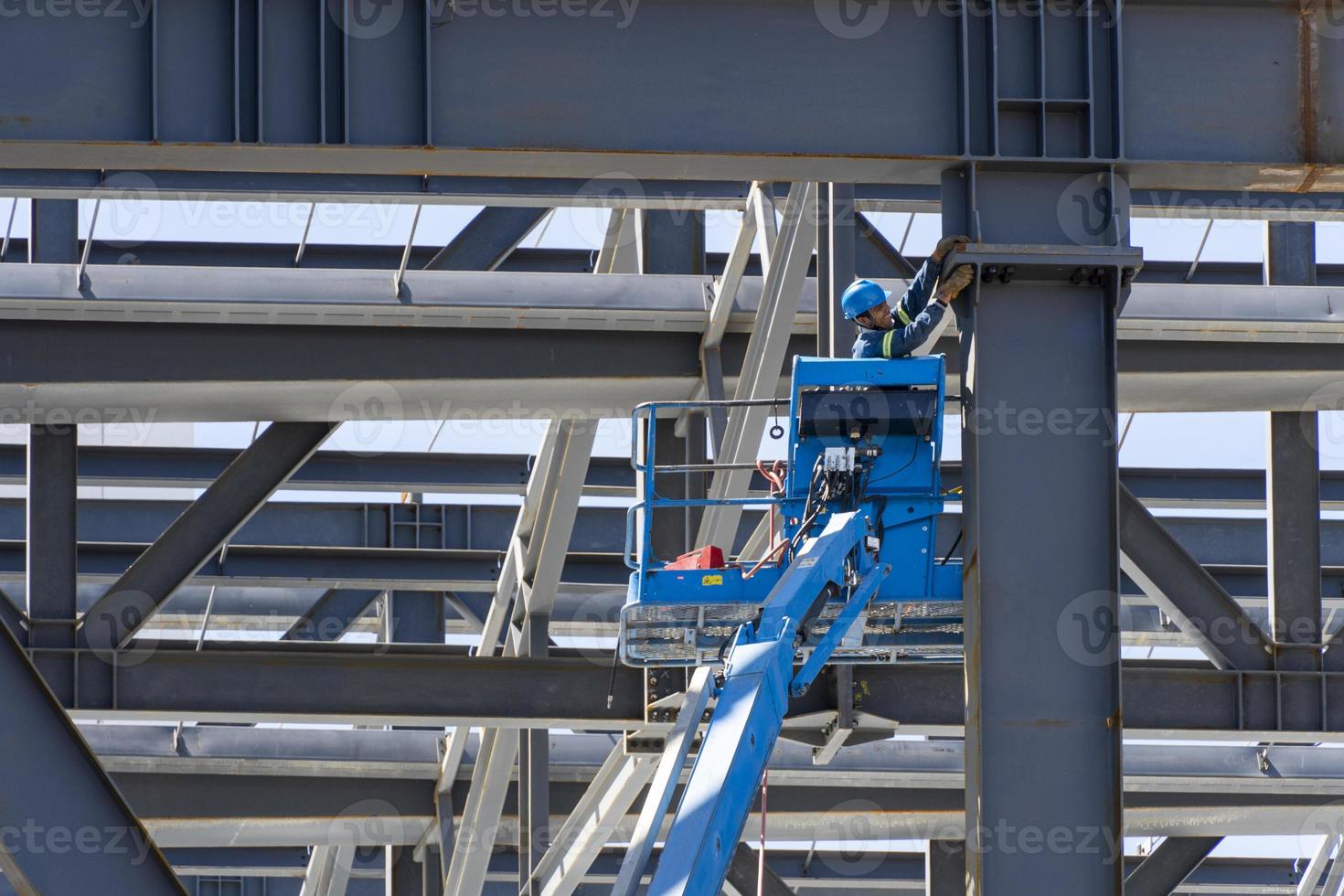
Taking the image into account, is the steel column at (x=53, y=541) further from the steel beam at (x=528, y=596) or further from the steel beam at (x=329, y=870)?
the steel beam at (x=329, y=870)

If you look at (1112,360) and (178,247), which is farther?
(178,247)

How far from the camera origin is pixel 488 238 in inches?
650

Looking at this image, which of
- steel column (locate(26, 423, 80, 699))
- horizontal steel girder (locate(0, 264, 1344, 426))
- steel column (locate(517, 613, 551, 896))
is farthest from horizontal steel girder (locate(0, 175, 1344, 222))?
steel column (locate(517, 613, 551, 896))

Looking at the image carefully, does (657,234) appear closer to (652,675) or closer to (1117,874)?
(652,675)

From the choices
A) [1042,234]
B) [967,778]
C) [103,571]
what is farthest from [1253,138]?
[103,571]

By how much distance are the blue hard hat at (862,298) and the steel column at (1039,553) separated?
1.51m

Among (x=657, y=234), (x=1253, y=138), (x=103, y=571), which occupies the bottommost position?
(x=103, y=571)

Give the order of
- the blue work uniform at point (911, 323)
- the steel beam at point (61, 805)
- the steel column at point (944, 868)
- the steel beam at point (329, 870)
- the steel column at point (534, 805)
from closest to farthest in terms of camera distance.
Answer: the steel beam at point (61, 805) < the blue work uniform at point (911, 323) < the steel column at point (534, 805) < the steel column at point (944, 868) < the steel beam at point (329, 870)

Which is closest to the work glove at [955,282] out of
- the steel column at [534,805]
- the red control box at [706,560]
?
the red control box at [706,560]

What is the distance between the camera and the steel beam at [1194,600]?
49.1ft

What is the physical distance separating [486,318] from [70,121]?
6.26 m

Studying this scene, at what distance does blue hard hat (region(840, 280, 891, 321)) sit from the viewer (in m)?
10.6

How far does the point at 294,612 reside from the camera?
2381cm

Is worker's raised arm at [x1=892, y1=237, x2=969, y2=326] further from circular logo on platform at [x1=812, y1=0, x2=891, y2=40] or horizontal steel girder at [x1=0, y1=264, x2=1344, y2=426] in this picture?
horizontal steel girder at [x1=0, y1=264, x2=1344, y2=426]
